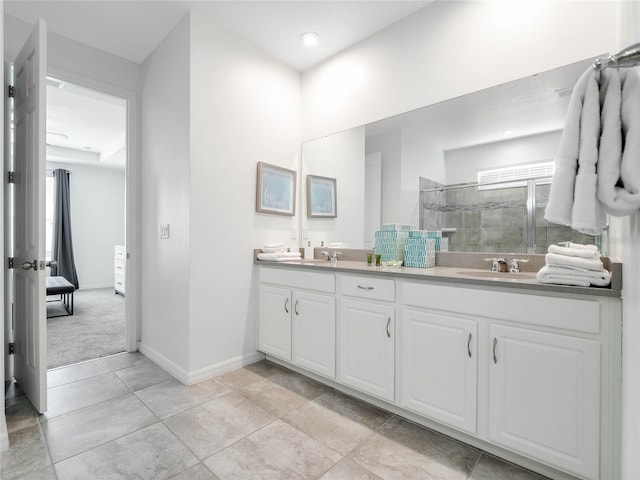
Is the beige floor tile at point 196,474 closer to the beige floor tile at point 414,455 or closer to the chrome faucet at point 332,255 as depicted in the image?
the beige floor tile at point 414,455

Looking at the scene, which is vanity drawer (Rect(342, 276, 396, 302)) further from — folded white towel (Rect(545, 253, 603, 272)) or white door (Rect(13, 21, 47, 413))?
white door (Rect(13, 21, 47, 413))

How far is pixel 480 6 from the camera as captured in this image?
202 centimetres

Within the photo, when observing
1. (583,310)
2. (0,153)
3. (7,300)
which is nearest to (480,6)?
(583,310)

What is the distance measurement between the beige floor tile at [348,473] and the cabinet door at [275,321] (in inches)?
40.3

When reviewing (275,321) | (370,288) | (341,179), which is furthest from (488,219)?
(275,321)

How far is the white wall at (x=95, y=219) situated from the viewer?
20.6 feet

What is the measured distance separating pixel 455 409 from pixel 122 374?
236cm

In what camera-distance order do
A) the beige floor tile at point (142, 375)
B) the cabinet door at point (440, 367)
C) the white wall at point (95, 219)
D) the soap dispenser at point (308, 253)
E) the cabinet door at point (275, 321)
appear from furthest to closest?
the white wall at point (95, 219) → the soap dispenser at point (308, 253) → the cabinet door at point (275, 321) → the beige floor tile at point (142, 375) → the cabinet door at point (440, 367)

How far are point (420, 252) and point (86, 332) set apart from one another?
363cm

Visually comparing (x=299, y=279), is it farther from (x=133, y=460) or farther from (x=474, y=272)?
(x=133, y=460)

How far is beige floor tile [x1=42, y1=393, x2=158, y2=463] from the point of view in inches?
64.0

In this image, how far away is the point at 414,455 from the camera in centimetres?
157

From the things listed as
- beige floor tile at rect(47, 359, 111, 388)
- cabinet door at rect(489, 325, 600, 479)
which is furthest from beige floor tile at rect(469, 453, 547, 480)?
beige floor tile at rect(47, 359, 111, 388)

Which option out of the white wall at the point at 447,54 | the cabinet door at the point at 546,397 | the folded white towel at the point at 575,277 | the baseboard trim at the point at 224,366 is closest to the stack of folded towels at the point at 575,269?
the folded white towel at the point at 575,277
